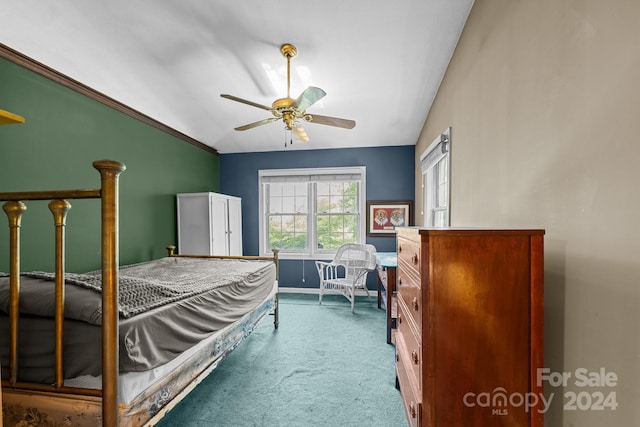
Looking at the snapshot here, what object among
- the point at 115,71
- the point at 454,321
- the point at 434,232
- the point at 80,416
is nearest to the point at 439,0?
the point at 434,232

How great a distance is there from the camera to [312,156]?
5254 mm

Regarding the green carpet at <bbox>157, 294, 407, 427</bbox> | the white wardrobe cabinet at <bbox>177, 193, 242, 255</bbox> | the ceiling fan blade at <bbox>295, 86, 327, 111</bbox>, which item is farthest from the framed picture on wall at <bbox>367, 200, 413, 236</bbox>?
the ceiling fan blade at <bbox>295, 86, 327, 111</bbox>

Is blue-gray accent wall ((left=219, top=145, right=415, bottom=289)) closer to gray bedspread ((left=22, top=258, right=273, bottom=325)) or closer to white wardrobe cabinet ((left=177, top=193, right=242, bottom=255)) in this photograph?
white wardrobe cabinet ((left=177, top=193, right=242, bottom=255))

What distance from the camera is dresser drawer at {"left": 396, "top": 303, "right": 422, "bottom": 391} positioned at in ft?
4.31

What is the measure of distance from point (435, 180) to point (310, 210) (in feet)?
7.89

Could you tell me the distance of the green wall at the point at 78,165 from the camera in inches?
94.2

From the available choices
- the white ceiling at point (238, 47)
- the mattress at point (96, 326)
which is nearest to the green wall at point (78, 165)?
the white ceiling at point (238, 47)

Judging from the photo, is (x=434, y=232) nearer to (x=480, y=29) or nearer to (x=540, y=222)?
(x=540, y=222)

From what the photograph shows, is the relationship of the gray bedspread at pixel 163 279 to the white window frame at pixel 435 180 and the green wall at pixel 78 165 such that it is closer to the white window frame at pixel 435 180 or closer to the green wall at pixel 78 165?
the green wall at pixel 78 165

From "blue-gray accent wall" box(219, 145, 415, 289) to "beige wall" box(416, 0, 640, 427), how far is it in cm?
322

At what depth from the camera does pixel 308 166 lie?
5.28 metres

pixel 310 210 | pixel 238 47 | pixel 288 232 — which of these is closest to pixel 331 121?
pixel 238 47

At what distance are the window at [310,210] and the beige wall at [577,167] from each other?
11.3 feet

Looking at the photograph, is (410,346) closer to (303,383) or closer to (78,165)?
(303,383)
